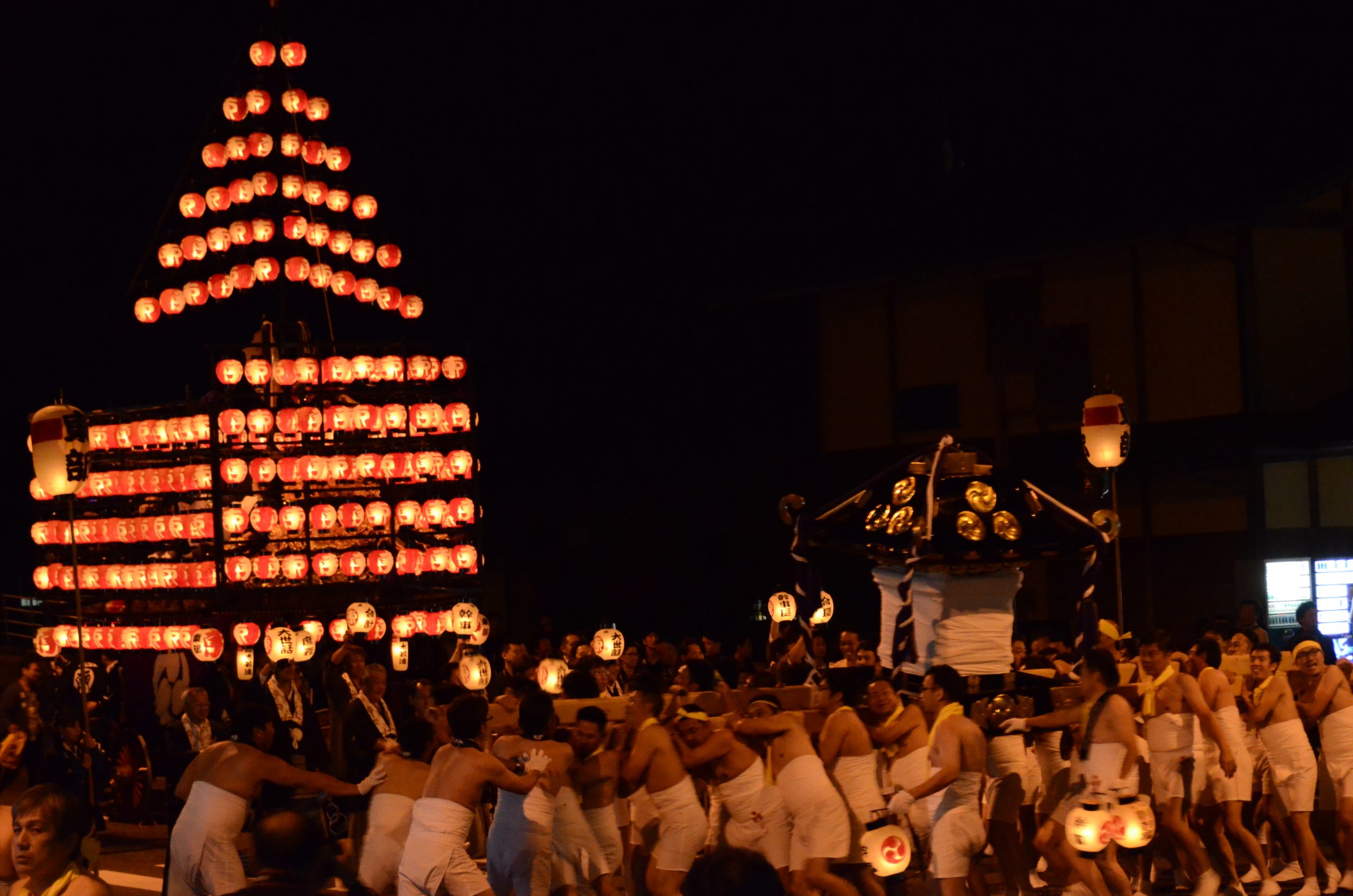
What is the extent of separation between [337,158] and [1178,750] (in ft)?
64.1

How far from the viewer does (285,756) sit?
15.2 metres

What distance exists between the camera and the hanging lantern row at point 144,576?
24344 mm

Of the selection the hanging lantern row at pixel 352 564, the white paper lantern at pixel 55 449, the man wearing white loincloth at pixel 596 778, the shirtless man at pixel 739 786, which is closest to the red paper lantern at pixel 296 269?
the hanging lantern row at pixel 352 564

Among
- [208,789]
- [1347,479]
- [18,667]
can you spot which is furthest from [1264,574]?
[18,667]

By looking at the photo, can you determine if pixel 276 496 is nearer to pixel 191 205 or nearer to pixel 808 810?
pixel 191 205

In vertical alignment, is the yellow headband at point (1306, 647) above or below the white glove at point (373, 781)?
above

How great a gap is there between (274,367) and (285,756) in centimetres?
1099

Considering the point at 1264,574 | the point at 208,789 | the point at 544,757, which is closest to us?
the point at 208,789

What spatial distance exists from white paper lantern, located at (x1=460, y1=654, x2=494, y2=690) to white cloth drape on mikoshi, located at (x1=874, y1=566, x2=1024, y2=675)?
13.8 ft

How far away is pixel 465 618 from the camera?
22.7 m

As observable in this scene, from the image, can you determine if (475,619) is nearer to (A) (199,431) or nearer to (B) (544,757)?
(A) (199,431)

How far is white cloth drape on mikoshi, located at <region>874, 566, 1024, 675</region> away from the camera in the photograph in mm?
12875

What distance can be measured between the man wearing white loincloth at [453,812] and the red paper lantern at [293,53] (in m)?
20.7

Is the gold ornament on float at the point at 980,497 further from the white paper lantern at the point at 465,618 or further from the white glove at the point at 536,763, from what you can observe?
the white paper lantern at the point at 465,618
